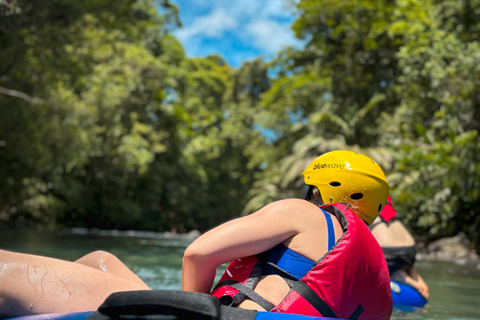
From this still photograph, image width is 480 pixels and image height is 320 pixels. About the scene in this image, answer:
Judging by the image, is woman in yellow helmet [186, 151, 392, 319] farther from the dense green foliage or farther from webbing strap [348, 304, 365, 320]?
the dense green foliage

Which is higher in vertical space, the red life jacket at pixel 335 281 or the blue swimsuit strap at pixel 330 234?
the blue swimsuit strap at pixel 330 234

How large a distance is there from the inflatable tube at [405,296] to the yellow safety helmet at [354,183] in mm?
3077

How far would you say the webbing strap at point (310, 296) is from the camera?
1.96m

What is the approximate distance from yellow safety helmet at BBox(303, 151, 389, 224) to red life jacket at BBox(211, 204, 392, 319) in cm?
23

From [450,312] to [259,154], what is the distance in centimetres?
2569

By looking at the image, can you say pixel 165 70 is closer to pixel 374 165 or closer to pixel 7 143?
pixel 7 143

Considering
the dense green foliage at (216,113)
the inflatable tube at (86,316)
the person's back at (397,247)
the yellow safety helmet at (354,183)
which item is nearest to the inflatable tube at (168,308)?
the inflatable tube at (86,316)

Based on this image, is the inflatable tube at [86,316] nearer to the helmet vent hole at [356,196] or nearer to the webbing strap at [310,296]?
the webbing strap at [310,296]

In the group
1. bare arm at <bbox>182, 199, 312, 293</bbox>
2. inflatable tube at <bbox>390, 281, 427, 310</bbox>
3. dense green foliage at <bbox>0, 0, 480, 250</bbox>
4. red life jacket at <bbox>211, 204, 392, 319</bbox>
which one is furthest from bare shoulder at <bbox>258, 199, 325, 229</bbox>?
dense green foliage at <bbox>0, 0, 480, 250</bbox>

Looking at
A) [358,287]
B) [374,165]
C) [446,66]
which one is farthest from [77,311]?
[446,66]

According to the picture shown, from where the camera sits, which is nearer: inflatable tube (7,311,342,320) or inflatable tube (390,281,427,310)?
inflatable tube (7,311,342,320)

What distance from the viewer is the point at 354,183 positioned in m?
2.31

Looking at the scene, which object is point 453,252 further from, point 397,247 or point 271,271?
point 271,271

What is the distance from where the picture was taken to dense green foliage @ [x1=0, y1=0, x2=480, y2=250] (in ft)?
47.4
